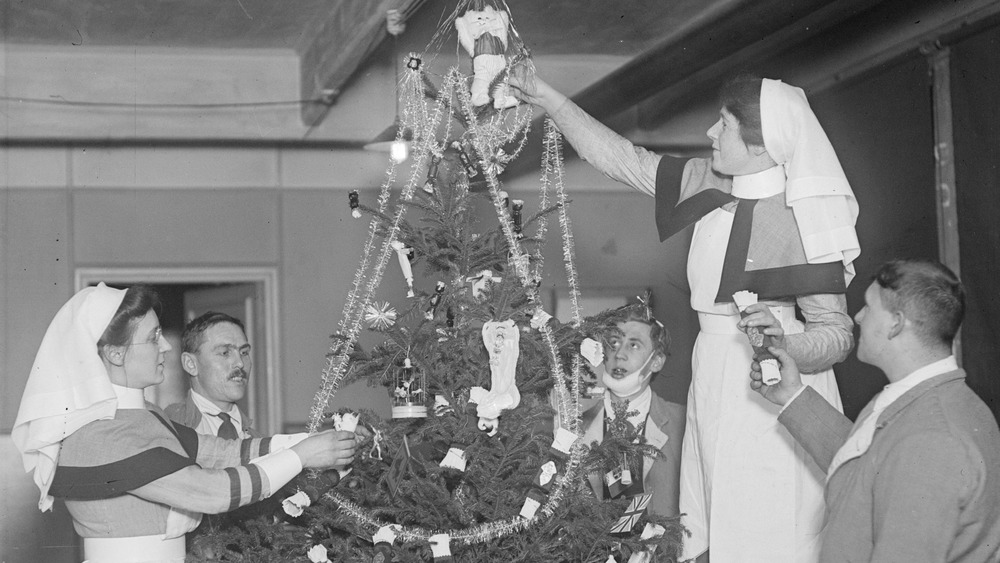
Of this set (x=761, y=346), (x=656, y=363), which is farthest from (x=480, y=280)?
(x=656, y=363)

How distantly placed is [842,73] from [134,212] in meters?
4.30

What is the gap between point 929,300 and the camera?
2.84 meters

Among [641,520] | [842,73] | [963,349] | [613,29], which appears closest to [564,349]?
[641,520]

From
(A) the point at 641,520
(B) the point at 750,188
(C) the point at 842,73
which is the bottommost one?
(A) the point at 641,520

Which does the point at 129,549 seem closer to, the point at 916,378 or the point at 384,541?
the point at 384,541

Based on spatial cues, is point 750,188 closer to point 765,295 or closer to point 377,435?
point 765,295

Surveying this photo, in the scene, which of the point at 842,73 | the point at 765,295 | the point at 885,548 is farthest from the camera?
the point at 842,73

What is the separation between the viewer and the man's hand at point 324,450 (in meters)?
3.52

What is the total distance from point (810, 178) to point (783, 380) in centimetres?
65

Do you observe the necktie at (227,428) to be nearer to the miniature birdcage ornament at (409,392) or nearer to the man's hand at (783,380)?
the miniature birdcage ornament at (409,392)

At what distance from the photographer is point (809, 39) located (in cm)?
600

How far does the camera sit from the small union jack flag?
3674 mm

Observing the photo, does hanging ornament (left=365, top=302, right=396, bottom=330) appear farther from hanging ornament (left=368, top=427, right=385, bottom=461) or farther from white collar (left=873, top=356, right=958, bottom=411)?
white collar (left=873, top=356, right=958, bottom=411)

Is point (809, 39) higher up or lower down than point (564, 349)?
higher up
